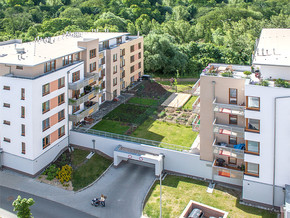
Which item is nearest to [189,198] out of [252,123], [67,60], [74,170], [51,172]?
[252,123]

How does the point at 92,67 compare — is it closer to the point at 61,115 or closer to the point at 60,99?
the point at 60,99

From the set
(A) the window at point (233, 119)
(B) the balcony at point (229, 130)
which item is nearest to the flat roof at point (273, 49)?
(A) the window at point (233, 119)

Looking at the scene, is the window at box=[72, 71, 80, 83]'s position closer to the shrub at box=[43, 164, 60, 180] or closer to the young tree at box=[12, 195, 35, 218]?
the shrub at box=[43, 164, 60, 180]

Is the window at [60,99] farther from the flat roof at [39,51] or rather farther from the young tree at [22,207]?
the young tree at [22,207]

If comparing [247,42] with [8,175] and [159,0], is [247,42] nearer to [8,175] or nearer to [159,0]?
[8,175]

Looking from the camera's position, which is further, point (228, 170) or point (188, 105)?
point (188, 105)

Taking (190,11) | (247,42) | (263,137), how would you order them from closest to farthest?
(263,137), (247,42), (190,11)

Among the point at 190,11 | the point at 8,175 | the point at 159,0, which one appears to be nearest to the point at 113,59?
the point at 8,175
